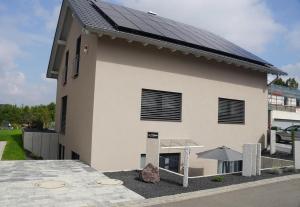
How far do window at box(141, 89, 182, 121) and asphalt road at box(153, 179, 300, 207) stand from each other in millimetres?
4903

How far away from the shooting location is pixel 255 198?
894cm

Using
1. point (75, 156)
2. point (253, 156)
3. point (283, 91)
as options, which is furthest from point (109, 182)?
point (283, 91)

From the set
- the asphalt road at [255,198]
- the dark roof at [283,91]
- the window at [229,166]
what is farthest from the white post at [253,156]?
the dark roof at [283,91]

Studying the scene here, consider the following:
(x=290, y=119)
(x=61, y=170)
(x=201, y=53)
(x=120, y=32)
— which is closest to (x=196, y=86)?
(x=201, y=53)

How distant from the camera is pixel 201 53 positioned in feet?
45.1

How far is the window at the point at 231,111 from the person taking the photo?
15945 millimetres

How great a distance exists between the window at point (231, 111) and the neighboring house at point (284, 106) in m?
32.4

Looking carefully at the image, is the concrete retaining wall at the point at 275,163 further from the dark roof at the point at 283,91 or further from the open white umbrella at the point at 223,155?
the dark roof at the point at 283,91

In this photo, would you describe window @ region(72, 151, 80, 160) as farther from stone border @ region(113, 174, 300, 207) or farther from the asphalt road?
the asphalt road

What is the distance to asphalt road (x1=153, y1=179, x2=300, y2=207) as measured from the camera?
26.9ft

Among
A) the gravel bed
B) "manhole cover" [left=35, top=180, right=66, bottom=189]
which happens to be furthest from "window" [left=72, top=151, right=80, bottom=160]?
"manhole cover" [left=35, top=180, right=66, bottom=189]

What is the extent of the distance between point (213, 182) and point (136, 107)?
4124 mm

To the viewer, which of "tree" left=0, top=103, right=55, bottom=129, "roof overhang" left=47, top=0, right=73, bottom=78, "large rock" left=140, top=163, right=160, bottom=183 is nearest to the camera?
"large rock" left=140, top=163, right=160, bottom=183

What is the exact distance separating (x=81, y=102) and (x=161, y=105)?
3.33 meters
